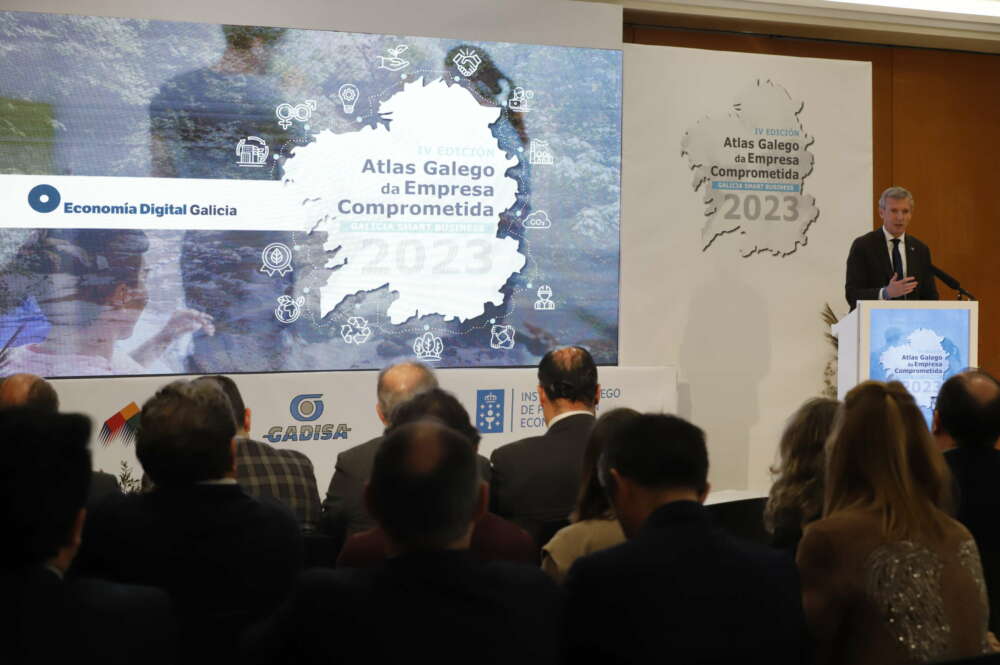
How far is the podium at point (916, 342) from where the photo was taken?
5301 millimetres

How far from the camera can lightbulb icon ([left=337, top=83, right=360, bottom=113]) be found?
638 centimetres

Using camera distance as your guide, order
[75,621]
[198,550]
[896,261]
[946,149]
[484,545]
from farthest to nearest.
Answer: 1. [946,149]
2. [896,261]
3. [484,545]
4. [198,550]
5. [75,621]

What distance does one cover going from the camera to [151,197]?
6.07 metres

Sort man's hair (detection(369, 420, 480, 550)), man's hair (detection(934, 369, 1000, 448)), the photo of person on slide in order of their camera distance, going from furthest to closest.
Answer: the photo of person on slide, man's hair (detection(934, 369, 1000, 448)), man's hair (detection(369, 420, 480, 550))

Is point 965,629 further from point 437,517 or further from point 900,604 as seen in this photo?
point 437,517

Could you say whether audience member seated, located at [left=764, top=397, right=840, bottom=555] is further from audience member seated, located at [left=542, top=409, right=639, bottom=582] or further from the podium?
the podium

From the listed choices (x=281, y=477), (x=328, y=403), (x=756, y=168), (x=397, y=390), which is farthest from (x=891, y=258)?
(x=281, y=477)

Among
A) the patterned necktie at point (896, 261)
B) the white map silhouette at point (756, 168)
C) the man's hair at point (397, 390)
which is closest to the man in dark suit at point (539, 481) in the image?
the man's hair at point (397, 390)

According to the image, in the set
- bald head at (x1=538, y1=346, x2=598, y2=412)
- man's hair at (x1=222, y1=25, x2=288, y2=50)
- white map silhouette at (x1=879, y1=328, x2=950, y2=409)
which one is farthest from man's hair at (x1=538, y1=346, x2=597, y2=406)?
man's hair at (x1=222, y1=25, x2=288, y2=50)

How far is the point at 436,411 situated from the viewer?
272 cm

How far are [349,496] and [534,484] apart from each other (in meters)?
0.57

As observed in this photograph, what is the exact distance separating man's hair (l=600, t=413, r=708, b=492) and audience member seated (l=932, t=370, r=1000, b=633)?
3.80ft

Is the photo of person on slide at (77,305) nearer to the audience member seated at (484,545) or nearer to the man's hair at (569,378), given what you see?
the man's hair at (569,378)

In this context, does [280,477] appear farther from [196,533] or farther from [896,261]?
[896,261]
